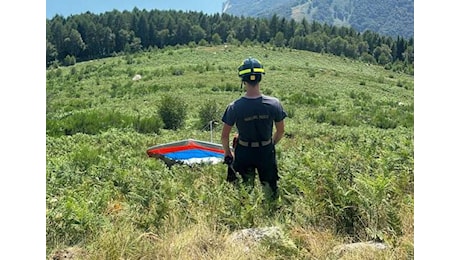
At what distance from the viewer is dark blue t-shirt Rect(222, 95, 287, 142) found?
5047 mm

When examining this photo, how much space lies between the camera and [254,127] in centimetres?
A: 514

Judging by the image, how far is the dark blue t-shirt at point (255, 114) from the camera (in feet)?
16.6

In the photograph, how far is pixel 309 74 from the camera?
48781mm

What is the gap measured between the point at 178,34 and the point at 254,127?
104 meters

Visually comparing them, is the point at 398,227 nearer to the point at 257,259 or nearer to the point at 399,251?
the point at 399,251

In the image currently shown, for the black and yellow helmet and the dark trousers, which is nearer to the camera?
the black and yellow helmet

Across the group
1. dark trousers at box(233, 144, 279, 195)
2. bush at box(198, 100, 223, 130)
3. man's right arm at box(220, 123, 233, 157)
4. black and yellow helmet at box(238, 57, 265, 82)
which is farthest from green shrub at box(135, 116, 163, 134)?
black and yellow helmet at box(238, 57, 265, 82)

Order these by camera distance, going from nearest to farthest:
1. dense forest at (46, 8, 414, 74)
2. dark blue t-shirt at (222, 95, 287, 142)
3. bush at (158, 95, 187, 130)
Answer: dark blue t-shirt at (222, 95, 287, 142), bush at (158, 95, 187, 130), dense forest at (46, 8, 414, 74)

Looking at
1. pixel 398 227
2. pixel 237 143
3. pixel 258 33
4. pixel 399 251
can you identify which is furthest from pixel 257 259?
pixel 258 33

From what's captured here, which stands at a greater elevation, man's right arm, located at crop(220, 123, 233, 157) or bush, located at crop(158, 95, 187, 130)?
man's right arm, located at crop(220, 123, 233, 157)

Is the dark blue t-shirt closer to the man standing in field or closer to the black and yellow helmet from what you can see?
the man standing in field
